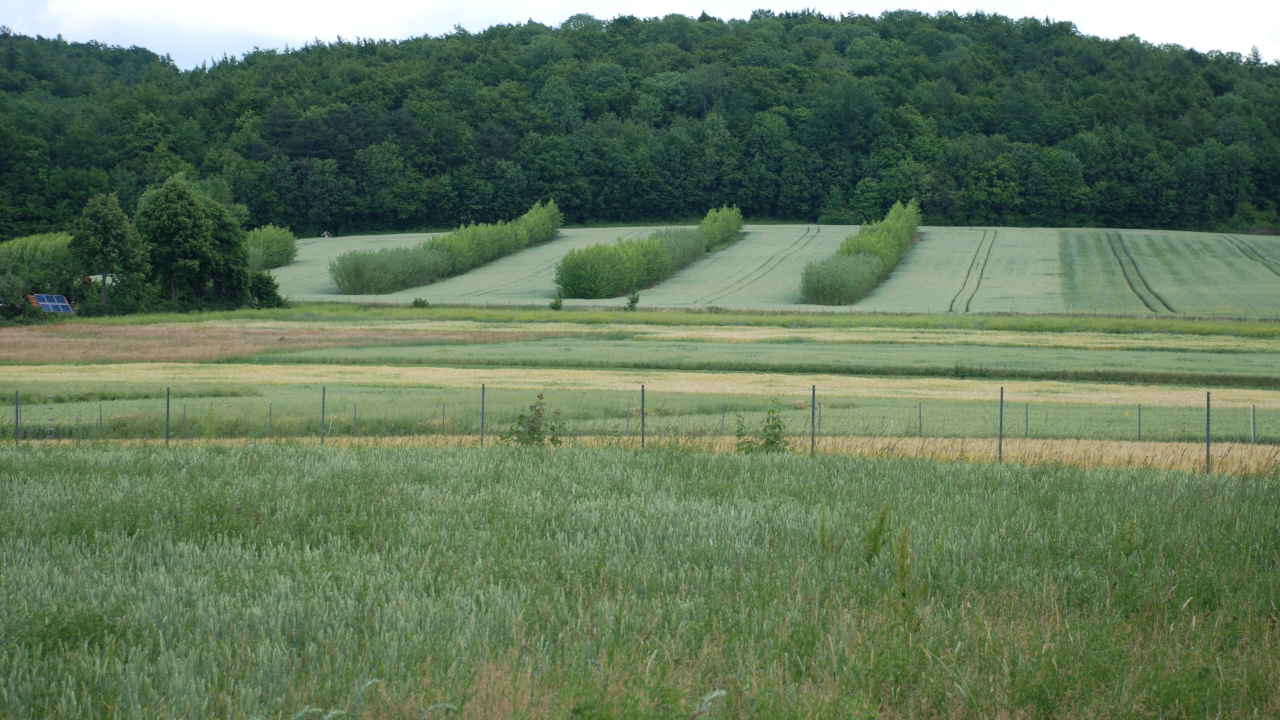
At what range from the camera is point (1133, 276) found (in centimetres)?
9044

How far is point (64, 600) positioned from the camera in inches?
247

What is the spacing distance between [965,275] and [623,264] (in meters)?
34.6

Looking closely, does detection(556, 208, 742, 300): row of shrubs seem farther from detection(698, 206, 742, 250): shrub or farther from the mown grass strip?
the mown grass strip

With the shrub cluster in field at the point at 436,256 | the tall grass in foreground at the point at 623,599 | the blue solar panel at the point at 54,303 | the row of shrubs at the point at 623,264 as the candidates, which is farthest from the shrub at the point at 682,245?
the tall grass in foreground at the point at 623,599

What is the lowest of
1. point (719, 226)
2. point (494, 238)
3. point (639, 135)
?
point (494, 238)

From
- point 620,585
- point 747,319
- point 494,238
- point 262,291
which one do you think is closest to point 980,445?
point 620,585

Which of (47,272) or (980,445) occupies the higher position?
(47,272)

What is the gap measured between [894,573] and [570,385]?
98.8ft

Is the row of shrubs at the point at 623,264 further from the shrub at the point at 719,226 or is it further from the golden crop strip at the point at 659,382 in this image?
the golden crop strip at the point at 659,382

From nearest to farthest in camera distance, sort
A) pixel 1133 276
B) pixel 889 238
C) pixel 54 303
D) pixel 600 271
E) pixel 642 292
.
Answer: pixel 54 303
pixel 600 271
pixel 1133 276
pixel 642 292
pixel 889 238

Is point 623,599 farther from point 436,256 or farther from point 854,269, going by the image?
point 436,256

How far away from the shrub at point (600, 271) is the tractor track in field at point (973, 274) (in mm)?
30436

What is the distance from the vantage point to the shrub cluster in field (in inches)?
3600

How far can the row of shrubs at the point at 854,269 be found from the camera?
8200 centimetres
